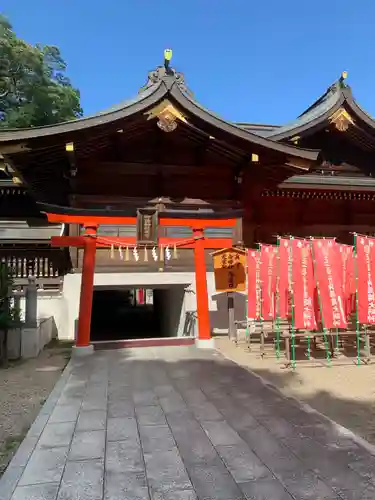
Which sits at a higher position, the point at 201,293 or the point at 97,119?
the point at 97,119

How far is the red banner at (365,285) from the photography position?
9.15m

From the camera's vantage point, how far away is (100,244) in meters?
11.1

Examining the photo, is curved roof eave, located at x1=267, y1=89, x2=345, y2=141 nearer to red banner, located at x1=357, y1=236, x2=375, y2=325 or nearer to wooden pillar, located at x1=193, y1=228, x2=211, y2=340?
wooden pillar, located at x1=193, y1=228, x2=211, y2=340

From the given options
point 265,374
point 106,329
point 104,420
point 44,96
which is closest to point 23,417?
point 104,420

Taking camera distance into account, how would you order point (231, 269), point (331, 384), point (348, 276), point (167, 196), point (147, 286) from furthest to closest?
1. point (147, 286)
2. point (167, 196)
3. point (231, 269)
4. point (348, 276)
5. point (331, 384)

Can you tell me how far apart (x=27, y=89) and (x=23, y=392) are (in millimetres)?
30432

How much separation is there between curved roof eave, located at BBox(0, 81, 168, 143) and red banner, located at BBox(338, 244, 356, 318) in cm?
685

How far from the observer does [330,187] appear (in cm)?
1375

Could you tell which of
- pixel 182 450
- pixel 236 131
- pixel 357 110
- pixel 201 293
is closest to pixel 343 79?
pixel 357 110

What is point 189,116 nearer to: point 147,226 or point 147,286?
point 147,226

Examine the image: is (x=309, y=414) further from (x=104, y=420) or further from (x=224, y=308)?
(x=224, y=308)

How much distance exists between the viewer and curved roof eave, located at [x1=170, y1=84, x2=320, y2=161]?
11055 mm

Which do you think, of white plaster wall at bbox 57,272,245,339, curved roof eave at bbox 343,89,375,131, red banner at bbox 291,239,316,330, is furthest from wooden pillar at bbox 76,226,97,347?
curved roof eave at bbox 343,89,375,131

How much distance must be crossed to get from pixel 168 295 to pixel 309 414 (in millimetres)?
11395
